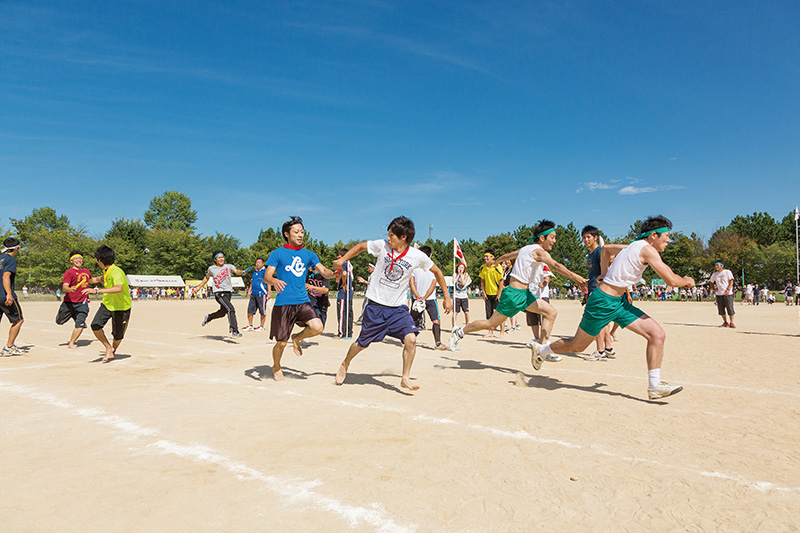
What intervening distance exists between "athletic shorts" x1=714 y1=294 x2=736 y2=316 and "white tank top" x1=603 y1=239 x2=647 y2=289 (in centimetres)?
1242

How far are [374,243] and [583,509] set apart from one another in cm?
406

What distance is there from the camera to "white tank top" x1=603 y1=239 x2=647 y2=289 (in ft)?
18.5

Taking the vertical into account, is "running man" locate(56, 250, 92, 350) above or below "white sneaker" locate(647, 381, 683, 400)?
above

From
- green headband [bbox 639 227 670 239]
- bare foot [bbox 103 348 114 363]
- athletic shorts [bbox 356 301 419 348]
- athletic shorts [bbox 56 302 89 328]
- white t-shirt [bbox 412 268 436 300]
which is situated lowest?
bare foot [bbox 103 348 114 363]

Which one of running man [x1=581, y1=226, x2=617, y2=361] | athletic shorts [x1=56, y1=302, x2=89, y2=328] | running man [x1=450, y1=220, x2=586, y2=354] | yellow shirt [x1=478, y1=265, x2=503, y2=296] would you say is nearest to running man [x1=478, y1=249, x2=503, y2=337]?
yellow shirt [x1=478, y1=265, x2=503, y2=296]

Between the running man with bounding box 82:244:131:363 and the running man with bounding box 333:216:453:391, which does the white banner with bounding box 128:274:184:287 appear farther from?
the running man with bounding box 333:216:453:391

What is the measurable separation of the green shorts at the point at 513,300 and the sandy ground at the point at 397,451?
3.13ft

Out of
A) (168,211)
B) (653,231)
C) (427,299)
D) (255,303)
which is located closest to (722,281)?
(427,299)

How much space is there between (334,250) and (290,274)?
233 ft

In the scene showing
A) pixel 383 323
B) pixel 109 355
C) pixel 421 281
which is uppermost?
pixel 421 281

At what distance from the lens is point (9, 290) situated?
896cm

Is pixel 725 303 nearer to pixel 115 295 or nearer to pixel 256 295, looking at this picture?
pixel 256 295

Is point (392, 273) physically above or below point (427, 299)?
above

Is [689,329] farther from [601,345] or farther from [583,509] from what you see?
[583,509]
